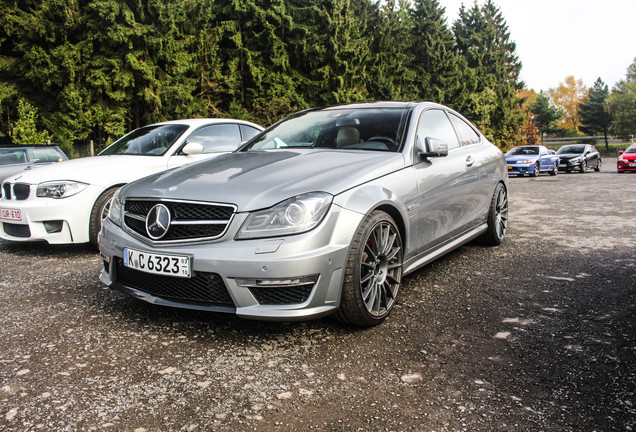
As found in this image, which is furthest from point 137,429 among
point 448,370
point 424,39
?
point 424,39

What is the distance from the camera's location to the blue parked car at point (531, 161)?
21781 millimetres

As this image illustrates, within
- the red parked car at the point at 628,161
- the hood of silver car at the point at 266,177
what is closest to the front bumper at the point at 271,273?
the hood of silver car at the point at 266,177

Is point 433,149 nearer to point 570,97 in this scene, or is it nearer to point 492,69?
point 492,69

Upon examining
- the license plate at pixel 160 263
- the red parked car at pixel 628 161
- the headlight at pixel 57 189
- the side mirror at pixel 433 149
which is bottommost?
the red parked car at pixel 628 161

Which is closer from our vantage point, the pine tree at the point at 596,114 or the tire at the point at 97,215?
the tire at the point at 97,215

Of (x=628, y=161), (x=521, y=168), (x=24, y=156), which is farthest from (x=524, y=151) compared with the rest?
(x=24, y=156)

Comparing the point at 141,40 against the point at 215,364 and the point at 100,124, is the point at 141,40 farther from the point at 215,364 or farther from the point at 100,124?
the point at 215,364

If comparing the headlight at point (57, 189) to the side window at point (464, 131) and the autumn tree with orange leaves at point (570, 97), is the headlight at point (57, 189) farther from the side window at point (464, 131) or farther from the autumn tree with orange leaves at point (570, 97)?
the autumn tree with orange leaves at point (570, 97)

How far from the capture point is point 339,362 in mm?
Result: 2826

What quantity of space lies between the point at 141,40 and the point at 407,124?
80.0 feet

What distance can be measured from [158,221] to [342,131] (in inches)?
71.5

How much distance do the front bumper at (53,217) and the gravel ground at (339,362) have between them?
951mm

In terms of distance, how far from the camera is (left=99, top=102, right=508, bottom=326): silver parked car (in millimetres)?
2875

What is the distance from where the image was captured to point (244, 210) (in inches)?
116
